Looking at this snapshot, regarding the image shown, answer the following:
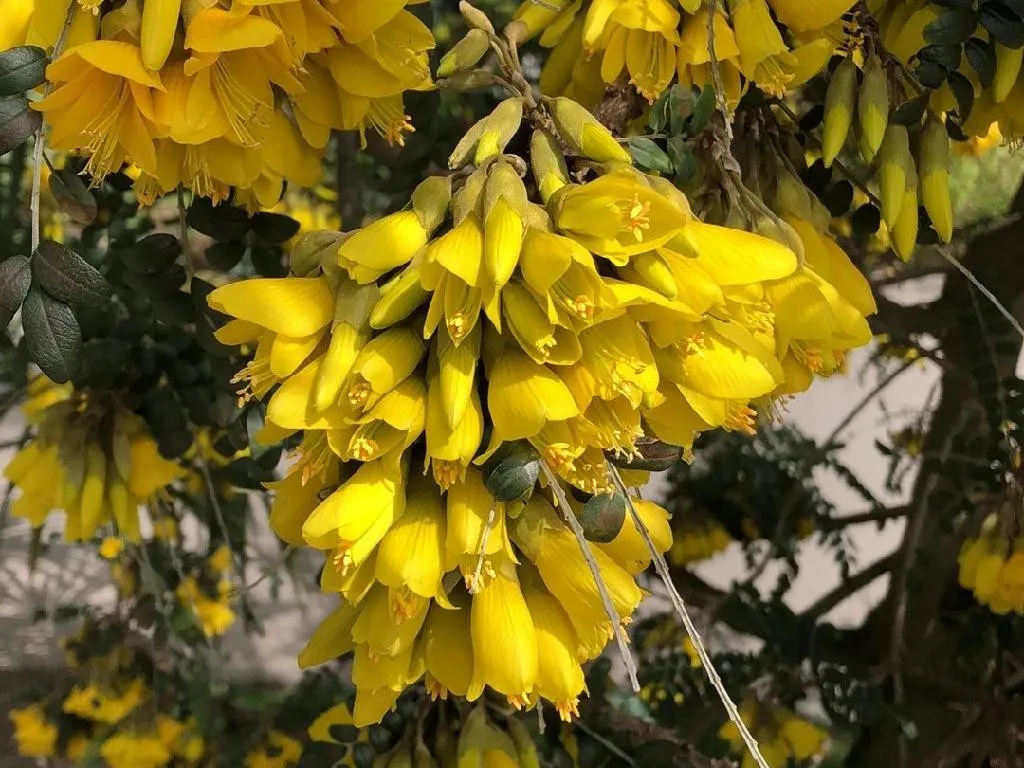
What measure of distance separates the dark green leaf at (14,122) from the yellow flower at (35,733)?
36.4 inches

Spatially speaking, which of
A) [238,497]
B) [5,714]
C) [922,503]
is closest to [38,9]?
[238,497]

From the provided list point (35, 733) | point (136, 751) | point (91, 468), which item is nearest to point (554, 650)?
point (91, 468)

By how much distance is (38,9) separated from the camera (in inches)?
11.9

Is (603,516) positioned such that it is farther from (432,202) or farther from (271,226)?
(271,226)

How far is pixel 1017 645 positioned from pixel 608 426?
22.6 inches

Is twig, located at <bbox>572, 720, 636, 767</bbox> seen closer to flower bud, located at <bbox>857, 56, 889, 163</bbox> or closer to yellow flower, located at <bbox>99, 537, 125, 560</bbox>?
flower bud, located at <bbox>857, 56, 889, 163</bbox>

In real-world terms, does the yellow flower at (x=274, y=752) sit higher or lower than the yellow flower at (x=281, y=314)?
lower

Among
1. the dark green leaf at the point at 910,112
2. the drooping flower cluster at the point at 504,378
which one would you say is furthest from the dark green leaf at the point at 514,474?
the dark green leaf at the point at 910,112

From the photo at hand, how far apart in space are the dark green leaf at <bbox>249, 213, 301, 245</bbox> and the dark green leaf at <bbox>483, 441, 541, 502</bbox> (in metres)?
0.25

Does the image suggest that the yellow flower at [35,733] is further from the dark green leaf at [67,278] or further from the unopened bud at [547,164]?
the unopened bud at [547,164]

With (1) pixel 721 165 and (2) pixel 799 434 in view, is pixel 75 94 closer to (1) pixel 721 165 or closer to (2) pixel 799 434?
(1) pixel 721 165

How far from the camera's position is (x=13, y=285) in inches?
12.8

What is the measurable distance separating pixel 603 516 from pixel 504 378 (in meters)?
0.06

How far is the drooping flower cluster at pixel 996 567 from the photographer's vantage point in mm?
580
